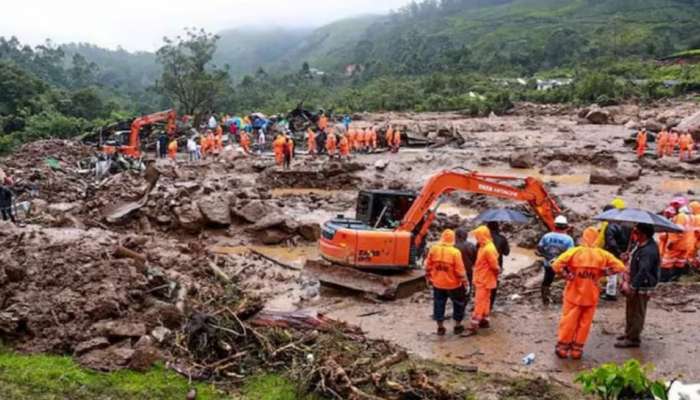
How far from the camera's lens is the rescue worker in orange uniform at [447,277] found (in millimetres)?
9383

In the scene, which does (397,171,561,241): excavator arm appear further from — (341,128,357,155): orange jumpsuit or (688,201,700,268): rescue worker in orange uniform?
(341,128,357,155): orange jumpsuit

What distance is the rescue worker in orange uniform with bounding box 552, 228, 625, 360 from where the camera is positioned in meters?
8.21

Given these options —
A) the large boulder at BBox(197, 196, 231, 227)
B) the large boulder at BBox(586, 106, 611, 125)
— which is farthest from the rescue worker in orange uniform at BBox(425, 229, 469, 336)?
the large boulder at BBox(586, 106, 611, 125)

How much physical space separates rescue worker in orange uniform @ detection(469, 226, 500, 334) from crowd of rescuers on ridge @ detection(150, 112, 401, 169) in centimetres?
1806

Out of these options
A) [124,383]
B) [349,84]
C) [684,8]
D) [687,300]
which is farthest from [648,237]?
[684,8]

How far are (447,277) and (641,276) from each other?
239 cm

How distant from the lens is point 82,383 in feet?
25.9

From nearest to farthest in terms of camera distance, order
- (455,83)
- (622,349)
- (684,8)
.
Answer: (622,349) < (455,83) < (684,8)

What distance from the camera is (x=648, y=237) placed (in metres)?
8.42

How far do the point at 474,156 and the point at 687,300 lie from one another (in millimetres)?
20058

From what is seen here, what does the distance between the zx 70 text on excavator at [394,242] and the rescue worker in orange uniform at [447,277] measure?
6.76ft

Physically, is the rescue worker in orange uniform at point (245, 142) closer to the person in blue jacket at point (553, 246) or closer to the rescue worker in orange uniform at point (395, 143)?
the rescue worker in orange uniform at point (395, 143)

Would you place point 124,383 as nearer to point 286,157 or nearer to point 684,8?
point 286,157

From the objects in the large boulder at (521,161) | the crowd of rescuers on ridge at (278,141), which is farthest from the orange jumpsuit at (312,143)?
the large boulder at (521,161)
